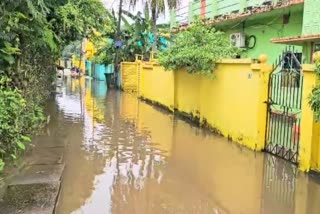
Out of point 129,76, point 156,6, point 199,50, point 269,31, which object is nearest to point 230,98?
point 199,50

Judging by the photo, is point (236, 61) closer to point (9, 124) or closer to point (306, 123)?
point (306, 123)

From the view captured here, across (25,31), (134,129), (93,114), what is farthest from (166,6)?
(25,31)

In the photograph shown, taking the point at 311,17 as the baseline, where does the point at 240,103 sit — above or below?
below

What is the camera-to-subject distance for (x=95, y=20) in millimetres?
14086

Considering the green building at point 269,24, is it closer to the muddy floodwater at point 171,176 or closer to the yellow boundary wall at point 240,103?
the yellow boundary wall at point 240,103

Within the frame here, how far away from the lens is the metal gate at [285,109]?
8453 millimetres

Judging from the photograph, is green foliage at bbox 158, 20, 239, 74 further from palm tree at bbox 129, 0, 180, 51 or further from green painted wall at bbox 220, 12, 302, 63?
palm tree at bbox 129, 0, 180, 51

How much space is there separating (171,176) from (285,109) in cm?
295

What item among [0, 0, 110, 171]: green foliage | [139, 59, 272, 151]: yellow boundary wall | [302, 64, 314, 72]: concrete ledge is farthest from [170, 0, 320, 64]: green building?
[0, 0, 110, 171]: green foliage

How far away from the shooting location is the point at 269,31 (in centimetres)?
1600

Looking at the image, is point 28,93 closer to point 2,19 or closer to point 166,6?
point 2,19

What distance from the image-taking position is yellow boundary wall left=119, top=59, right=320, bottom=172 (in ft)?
24.5

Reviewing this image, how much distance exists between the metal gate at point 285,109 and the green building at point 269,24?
3184mm

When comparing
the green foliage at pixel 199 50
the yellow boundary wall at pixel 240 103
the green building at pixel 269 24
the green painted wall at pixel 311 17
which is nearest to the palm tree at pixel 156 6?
the green building at pixel 269 24
